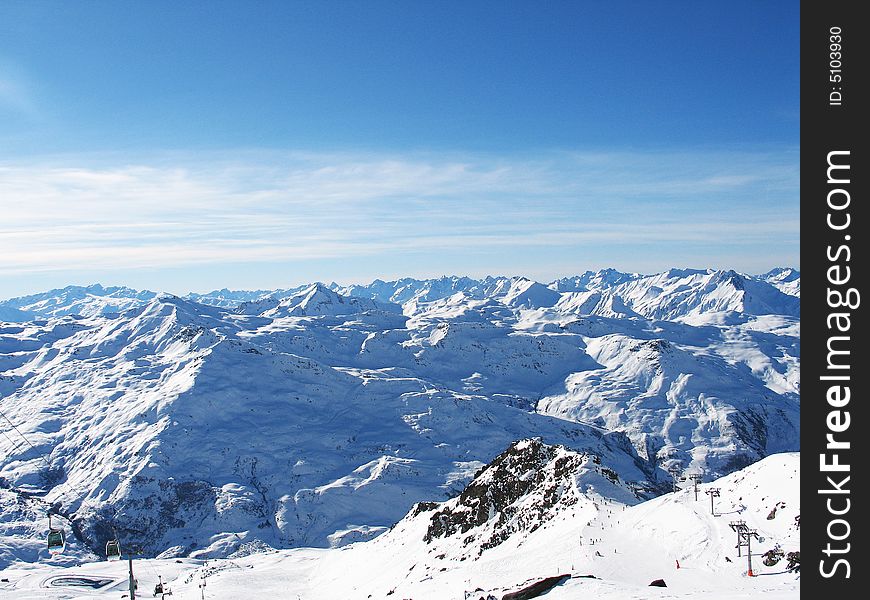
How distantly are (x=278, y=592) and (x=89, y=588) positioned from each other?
43536 mm

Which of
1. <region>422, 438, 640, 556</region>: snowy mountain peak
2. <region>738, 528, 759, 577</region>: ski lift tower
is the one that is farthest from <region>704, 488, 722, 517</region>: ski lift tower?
<region>422, 438, 640, 556</region>: snowy mountain peak

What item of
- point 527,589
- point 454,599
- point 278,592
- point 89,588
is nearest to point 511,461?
point 278,592

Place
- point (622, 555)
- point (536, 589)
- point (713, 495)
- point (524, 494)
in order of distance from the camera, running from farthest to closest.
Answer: point (524, 494), point (713, 495), point (622, 555), point (536, 589)

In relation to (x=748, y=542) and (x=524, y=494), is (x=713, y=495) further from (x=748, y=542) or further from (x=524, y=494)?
(x=524, y=494)

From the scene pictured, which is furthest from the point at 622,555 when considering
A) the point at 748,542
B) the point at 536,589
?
the point at 536,589

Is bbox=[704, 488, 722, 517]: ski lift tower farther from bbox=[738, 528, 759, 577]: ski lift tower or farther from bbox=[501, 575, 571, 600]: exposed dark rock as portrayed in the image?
bbox=[501, 575, 571, 600]: exposed dark rock

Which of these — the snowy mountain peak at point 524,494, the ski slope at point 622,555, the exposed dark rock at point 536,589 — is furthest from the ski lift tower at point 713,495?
the exposed dark rock at point 536,589
